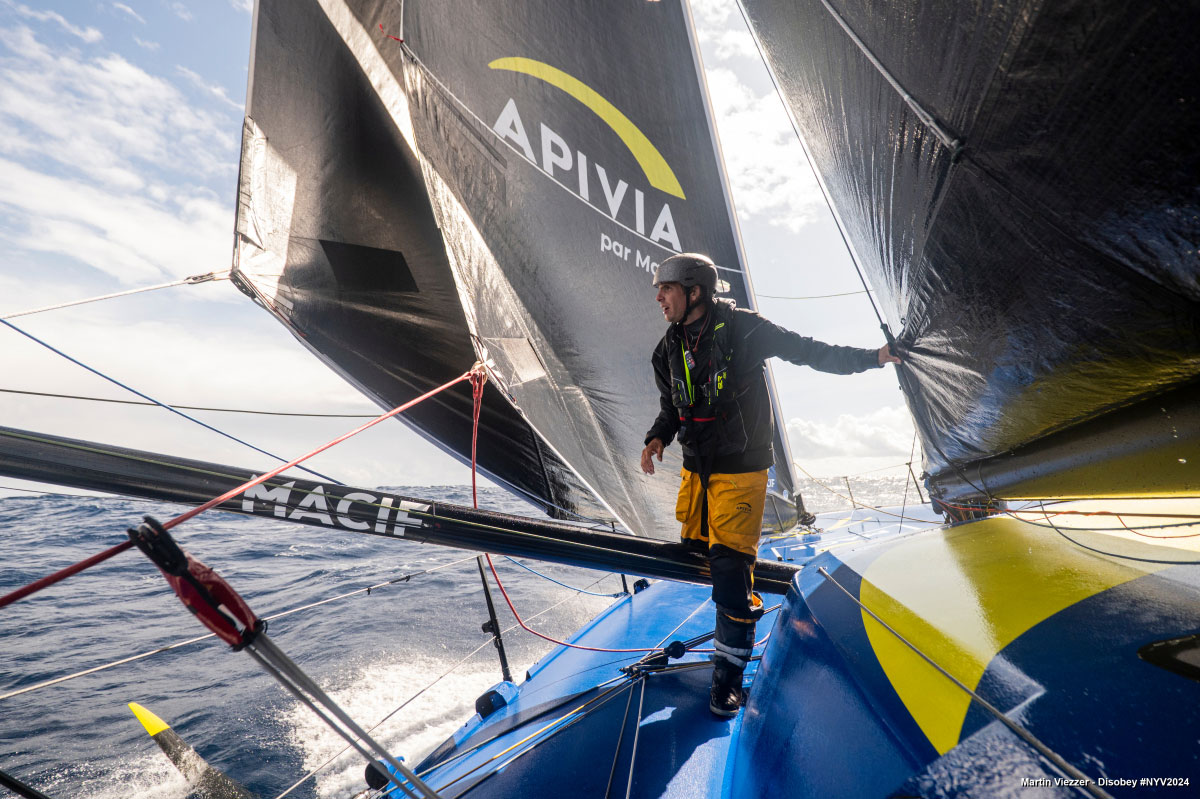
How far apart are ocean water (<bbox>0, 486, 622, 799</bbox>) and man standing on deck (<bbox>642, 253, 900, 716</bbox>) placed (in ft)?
4.51

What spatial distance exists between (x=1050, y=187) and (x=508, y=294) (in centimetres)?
290

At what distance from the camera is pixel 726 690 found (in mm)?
1905

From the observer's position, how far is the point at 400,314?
3529 millimetres

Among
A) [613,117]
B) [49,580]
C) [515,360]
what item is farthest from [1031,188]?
[613,117]

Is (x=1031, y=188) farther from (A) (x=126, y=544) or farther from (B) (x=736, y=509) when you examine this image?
(A) (x=126, y=544)

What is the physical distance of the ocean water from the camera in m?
3.38

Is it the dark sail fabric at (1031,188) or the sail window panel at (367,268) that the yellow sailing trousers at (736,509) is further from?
the sail window panel at (367,268)

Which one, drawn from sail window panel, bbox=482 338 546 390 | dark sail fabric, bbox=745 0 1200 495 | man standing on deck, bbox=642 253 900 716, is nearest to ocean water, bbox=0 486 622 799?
sail window panel, bbox=482 338 546 390

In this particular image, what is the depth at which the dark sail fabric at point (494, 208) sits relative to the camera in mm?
2787

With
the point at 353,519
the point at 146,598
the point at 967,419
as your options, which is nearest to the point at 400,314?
the point at 353,519

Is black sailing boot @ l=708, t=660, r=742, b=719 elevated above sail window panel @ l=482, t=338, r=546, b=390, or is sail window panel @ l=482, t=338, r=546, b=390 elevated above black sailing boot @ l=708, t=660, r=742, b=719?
sail window panel @ l=482, t=338, r=546, b=390

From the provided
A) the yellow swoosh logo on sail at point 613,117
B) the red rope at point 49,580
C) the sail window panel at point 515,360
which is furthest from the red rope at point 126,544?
the yellow swoosh logo on sail at point 613,117

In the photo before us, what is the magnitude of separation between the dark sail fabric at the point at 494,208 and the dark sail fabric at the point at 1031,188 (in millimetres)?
2042

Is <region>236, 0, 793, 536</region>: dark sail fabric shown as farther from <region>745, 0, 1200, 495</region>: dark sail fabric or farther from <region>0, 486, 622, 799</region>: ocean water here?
<region>745, 0, 1200, 495</region>: dark sail fabric
